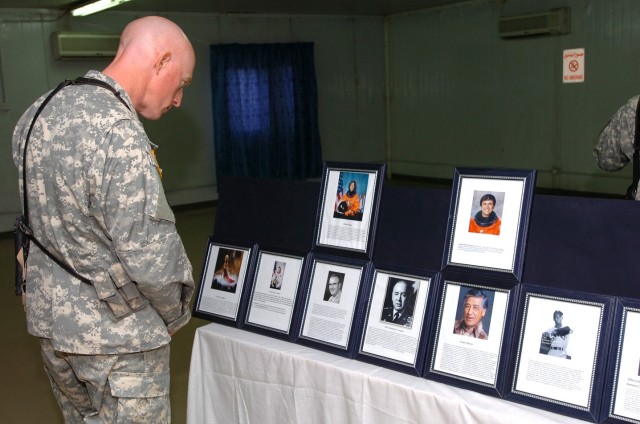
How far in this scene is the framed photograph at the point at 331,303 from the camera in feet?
6.66

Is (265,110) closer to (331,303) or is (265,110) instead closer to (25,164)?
(331,303)

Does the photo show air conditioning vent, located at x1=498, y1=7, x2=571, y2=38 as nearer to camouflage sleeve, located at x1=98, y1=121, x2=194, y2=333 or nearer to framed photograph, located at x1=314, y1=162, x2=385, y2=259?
framed photograph, located at x1=314, y1=162, x2=385, y2=259

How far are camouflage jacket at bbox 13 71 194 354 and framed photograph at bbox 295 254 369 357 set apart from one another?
0.48m

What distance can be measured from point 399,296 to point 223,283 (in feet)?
2.30

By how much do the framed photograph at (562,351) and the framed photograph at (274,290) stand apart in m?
0.75

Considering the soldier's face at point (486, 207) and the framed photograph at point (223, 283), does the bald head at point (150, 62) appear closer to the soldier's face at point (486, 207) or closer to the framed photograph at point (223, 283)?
the framed photograph at point (223, 283)

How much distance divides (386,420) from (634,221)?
0.83 metres

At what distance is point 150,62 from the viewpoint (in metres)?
1.73

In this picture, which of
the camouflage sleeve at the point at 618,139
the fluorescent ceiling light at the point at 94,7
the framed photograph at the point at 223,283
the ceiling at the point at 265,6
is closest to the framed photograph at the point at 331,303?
the framed photograph at the point at 223,283

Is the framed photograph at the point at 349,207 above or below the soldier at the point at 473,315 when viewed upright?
above

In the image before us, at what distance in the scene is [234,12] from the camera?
964cm

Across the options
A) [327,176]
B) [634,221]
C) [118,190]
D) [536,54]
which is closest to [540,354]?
[634,221]

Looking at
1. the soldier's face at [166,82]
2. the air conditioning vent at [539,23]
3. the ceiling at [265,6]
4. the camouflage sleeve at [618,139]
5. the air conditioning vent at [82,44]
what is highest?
the ceiling at [265,6]

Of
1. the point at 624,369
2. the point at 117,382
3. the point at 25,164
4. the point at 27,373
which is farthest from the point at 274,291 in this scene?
the point at 27,373
